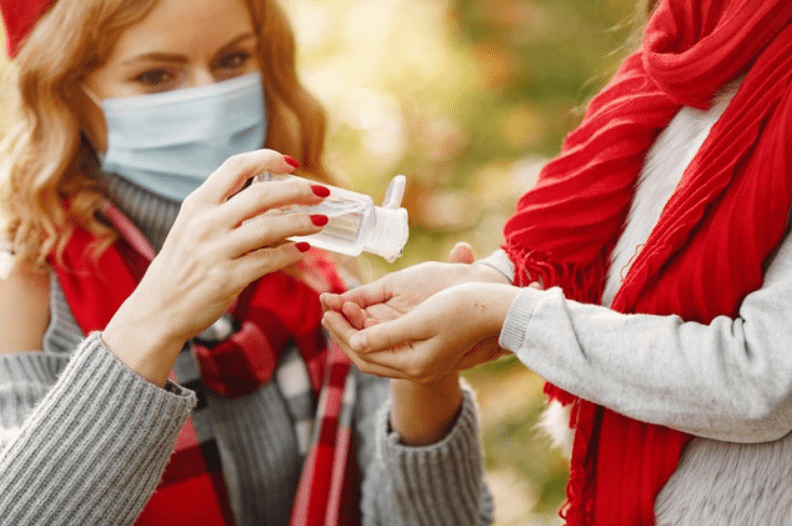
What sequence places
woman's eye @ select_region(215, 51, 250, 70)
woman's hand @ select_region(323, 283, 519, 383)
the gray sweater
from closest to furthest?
1. the gray sweater
2. woman's hand @ select_region(323, 283, 519, 383)
3. woman's eye @ select_region(215, 51, 250, 70)

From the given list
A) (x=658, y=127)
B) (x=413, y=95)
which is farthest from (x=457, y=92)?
(x=658, y=127)

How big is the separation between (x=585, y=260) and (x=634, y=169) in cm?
→ 14

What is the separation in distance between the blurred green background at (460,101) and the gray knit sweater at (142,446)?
5.32 feet

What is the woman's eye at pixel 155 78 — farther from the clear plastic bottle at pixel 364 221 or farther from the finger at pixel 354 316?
the finger at pixel 354 316

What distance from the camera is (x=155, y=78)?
1.51 meters

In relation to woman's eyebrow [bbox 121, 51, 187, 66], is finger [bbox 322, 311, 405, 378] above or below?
below

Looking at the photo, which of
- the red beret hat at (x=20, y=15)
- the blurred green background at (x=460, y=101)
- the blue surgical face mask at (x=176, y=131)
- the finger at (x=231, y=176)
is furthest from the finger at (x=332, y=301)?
the blurred green background at (x=460, y=101)

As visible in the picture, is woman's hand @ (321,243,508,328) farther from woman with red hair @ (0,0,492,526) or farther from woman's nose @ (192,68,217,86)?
woman's nose @ (192,68,217,86)

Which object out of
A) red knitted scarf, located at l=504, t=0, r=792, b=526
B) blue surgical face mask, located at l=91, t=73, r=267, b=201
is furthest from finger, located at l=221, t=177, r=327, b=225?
blue surgical face mask, located at l=91, t=73, r=267, b=201

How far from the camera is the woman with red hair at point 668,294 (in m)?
0.87

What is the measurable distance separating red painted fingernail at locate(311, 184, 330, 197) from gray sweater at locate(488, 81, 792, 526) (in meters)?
0.30

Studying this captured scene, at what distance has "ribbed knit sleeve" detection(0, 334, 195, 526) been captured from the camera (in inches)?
44.6

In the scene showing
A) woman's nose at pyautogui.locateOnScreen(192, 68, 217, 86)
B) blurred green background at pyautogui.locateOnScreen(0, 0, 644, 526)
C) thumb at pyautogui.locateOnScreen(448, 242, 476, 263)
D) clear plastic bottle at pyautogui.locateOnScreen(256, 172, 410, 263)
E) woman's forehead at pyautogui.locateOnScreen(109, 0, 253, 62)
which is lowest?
blurred green background at pyautogui.locateOnScreen(0, 0, 644, 526)

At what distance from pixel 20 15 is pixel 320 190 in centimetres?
79
